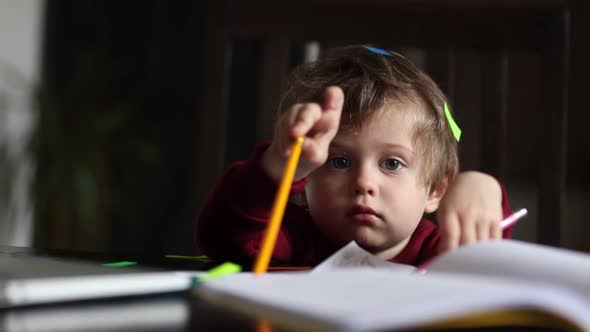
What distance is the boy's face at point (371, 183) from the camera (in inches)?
31.7

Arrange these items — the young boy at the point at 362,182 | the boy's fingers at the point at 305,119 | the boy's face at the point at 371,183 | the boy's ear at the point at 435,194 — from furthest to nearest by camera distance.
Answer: the boy's ear at the point at 435,194 < the boy's face at the point at 371,183 < the young boy at the point at 362,182 < the boy's fingers at the point at 305,119

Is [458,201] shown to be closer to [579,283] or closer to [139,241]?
[579,283]

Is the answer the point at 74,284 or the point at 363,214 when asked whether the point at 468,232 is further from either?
the point at 74,284

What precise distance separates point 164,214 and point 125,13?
0.71 metres

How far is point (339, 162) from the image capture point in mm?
824

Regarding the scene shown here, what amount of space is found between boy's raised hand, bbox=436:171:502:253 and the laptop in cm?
29

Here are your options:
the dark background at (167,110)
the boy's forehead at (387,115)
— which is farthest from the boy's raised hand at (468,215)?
the dark background at (167,110)

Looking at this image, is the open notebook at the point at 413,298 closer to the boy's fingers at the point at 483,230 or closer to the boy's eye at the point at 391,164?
the boy's fingers at the point at 483,230

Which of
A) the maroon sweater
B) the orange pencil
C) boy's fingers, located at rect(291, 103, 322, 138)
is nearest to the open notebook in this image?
the orange pencil

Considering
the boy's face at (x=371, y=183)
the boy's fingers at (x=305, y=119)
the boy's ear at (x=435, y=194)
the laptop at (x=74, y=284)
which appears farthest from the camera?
the boy's ear at (x=435, y=194)

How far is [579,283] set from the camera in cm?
39

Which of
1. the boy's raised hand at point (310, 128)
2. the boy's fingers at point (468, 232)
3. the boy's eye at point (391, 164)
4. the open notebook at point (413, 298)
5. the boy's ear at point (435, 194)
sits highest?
the boy's raised hand at point (310, 128)

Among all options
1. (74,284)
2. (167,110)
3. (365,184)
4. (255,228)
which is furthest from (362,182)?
(167,110)

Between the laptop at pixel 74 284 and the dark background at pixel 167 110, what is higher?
the dark background at pixel 167 110
